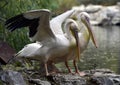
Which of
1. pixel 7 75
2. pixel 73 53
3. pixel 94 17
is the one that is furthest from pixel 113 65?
pixel 94 17

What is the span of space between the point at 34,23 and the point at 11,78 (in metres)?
1.27

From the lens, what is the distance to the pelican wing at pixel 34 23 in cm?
880

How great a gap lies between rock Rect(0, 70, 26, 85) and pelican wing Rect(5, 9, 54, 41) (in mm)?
1012

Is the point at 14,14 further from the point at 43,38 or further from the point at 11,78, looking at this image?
the point at 11,78

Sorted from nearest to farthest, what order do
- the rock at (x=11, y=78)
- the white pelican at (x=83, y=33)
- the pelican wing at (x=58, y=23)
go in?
the rock at (x=11, y=78), the white pelican at (x=83, y=33), the pelican wing at (x=58, y=23)

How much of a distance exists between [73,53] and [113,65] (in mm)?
4893

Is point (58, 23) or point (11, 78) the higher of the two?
point (58, 23)

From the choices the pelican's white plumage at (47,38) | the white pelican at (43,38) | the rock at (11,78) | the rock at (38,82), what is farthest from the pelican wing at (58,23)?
the rock at (11,78)

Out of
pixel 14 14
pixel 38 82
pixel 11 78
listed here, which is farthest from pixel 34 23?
pixel 14 14

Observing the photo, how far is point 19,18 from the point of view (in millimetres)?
8922

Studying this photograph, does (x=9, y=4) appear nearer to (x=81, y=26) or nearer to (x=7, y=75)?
(x=81, y=26)

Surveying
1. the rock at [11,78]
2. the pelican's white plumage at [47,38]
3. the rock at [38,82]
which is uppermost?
the pelican's white plumage at [47,38]

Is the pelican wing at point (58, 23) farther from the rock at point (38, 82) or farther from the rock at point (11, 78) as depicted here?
the rock at point (11, 78)

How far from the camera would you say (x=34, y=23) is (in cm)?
895
